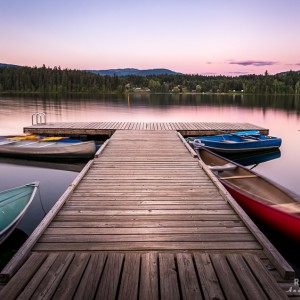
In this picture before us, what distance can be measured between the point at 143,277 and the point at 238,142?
11.5 m

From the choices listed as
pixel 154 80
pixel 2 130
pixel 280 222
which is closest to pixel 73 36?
pixel 2 130

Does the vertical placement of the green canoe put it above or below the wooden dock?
below

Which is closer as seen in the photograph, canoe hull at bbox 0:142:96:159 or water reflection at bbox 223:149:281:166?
canoe hull at bbox 0:142:96:159

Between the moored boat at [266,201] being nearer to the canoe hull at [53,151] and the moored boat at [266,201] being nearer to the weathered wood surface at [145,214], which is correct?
the weathered wood surface at [145,214]

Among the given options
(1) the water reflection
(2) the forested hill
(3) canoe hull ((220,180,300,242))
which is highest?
(2) the forested hill

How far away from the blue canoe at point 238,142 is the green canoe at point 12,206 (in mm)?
7393

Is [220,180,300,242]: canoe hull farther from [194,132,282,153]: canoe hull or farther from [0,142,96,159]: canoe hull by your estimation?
[0,142,96,159]: canoe hull

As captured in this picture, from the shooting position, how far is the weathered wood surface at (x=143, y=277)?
8.42 feet

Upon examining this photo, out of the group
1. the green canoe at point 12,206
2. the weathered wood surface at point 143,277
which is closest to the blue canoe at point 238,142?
the green canoe at point 12,206

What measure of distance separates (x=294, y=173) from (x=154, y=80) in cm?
16223

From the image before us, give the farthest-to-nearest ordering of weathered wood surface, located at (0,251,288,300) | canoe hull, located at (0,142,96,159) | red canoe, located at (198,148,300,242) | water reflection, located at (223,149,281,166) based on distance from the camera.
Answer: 1. water reflection, located at (223,149,281,166)
2. canoe hull, located at (0,142,96,159)
3. red canoe, located at (198,148,300,242)
4. weathered wood surface, located at (0,251,288,300)

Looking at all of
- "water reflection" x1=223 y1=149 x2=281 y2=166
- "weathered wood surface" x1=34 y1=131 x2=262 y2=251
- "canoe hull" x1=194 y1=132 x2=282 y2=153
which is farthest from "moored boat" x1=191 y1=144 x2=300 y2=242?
"water reflection" x1=223 y1=149 x2=281 y2=166

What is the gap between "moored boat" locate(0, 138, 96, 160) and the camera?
12281mm

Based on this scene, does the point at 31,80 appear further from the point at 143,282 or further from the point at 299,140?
the point at 143,282
